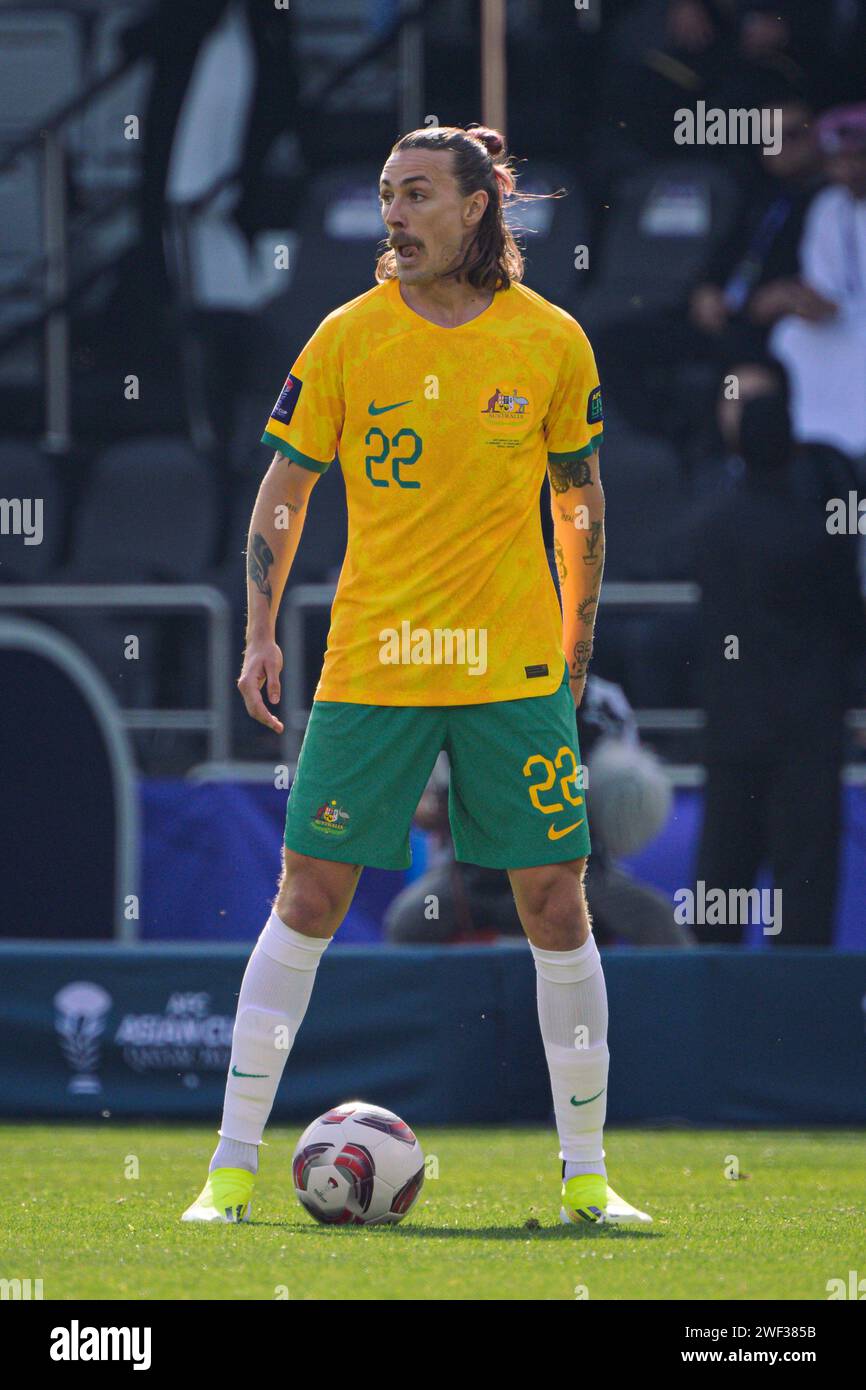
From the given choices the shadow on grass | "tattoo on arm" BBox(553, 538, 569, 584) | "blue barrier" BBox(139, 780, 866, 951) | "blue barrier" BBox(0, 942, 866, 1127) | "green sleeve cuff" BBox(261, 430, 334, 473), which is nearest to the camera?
the shadow on grass

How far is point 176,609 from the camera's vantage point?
9703 mm

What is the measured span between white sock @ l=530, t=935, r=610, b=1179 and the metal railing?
4.97 m

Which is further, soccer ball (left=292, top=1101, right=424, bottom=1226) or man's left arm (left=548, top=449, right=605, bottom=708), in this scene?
man's left arm (left=548, top=449, right=605, bottom=708)

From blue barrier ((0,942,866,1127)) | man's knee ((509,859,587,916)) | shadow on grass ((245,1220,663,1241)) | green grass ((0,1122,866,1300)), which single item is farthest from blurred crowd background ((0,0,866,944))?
shadow on grass ((245,1220,663,1241))

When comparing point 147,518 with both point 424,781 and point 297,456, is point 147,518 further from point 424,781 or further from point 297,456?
point 424,781

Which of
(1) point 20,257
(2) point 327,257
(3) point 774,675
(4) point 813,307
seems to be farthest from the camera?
(1) point 20,257

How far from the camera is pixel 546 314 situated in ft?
15.1

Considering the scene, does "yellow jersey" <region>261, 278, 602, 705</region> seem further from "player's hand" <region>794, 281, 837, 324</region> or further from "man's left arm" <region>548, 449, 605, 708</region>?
"player's hand" <region>794, 281, 837, 324</region>

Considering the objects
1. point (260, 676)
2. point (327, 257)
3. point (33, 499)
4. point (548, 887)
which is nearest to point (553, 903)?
point (548, 887)

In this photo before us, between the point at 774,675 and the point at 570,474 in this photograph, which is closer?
the point at 570,474

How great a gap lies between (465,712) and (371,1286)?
1.31 m

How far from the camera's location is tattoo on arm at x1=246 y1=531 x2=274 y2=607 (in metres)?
4.57

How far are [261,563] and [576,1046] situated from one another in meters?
1.14
